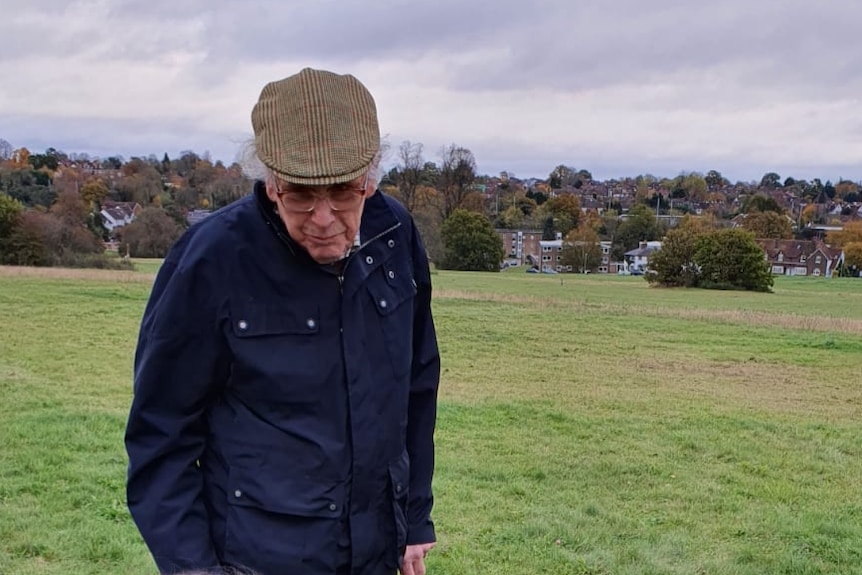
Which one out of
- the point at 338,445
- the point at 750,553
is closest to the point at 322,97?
the point at 338,445

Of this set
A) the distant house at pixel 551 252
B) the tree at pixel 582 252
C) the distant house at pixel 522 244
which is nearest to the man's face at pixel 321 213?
the tree at pixel 582 252

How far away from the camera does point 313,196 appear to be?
1.54 metres

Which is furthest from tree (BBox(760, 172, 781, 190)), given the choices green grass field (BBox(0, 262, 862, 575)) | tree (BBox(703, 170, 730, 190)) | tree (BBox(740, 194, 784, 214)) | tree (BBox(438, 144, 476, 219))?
green grass field (BBox(0, 262, 862, 575))

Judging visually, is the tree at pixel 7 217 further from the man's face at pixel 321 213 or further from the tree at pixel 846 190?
the tree at pixel 846 190

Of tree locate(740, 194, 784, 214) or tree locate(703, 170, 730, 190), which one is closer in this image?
tree locate(740, 194, 784, 214)

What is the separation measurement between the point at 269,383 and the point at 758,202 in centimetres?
9409

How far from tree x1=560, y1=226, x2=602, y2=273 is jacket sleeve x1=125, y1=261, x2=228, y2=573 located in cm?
6651

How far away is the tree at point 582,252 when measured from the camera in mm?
66750

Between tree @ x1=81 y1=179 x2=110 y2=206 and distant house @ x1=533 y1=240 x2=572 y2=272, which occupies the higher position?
tree @ x1=81 y1=179 x2=110 y2=206

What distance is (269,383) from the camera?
5.22ft

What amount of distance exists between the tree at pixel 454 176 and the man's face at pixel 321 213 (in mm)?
60960

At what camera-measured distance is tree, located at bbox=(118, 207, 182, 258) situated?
40.0 metres

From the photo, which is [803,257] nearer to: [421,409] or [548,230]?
[548,230]

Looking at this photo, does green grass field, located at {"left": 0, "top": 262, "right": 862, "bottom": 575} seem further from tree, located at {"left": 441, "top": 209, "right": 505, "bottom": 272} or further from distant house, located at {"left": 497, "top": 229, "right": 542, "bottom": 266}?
distant house, located at {"left": 497, "top": 229, "right": 542, "bottom": 266}
